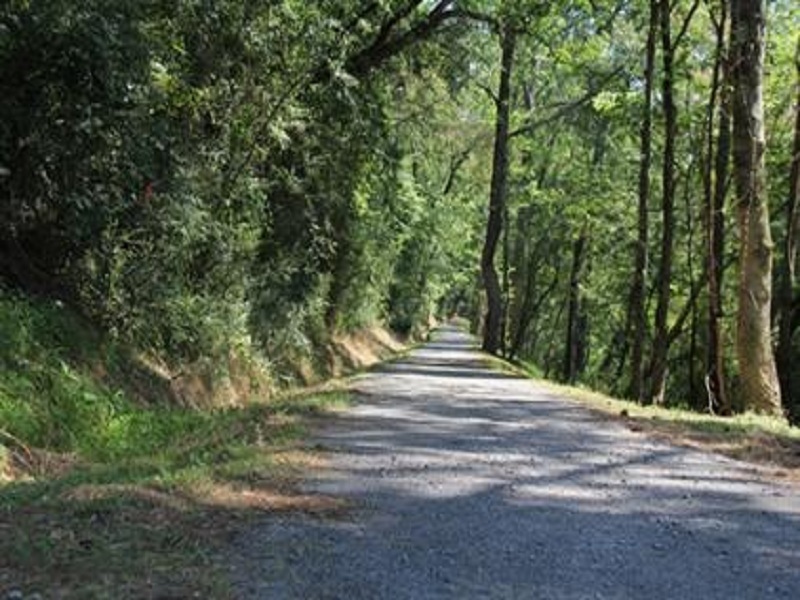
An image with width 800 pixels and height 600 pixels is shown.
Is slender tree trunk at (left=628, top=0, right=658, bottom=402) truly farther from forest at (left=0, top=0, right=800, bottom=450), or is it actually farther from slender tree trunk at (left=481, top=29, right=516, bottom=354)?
slender tree trunk at (left=481, top=29, right=516, bottom=354)

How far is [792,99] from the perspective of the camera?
27500 millimetres

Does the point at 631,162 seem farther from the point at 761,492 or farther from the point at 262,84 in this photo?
the point at 761,492

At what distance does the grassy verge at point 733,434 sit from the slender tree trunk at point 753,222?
0.76 meters

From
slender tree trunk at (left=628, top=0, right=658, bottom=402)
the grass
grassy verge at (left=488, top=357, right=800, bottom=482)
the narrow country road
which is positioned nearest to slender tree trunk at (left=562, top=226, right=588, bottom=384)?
slender tree trunk at (left=628, top=0, right=658, bottom=402)

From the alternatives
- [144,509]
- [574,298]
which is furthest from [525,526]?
[574,298]

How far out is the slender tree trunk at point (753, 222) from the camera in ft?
48.9

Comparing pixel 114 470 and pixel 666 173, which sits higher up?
pixel 666 173

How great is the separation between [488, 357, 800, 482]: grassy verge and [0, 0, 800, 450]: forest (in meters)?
1.88

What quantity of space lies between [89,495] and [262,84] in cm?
1090

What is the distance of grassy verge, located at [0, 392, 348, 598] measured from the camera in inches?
187

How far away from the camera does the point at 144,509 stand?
237 inches

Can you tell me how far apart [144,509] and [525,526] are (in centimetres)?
257

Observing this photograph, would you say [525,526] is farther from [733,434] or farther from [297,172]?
[297,172]

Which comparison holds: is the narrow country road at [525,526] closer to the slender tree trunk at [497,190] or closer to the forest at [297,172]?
the forest at [297,172]
